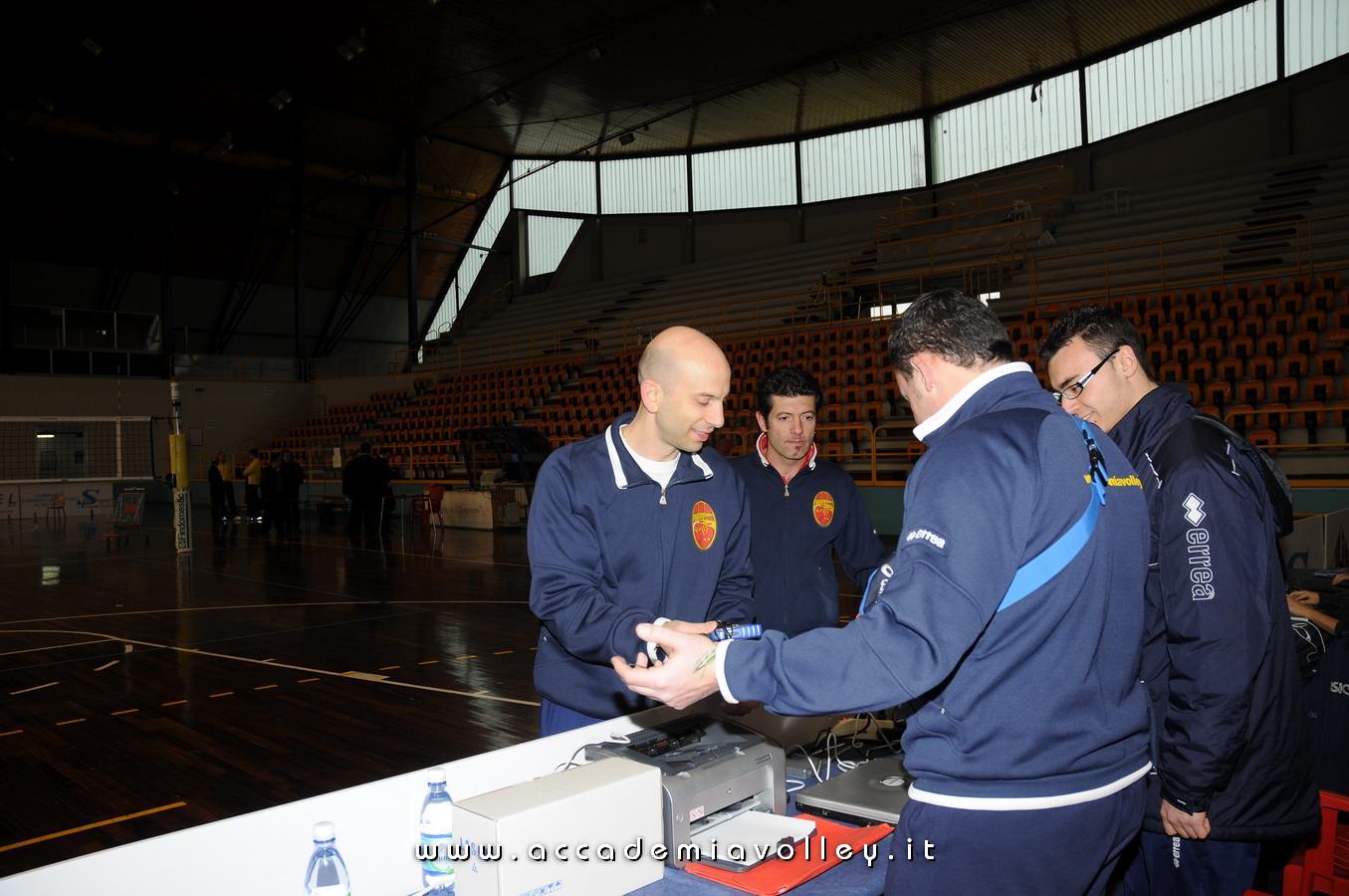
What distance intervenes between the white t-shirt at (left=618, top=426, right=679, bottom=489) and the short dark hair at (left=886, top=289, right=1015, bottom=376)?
3.55 ft

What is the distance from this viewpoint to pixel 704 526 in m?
2.77

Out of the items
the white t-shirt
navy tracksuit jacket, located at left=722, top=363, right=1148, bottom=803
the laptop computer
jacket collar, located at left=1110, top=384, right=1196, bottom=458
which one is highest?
jacket collar, located at left=1110, top=384, right=1196, bottom=458

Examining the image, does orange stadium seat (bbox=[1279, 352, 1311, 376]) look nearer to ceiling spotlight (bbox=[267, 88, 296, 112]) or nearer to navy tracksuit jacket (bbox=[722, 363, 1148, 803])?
navy tracksuit jacket (bbox=[722, 363, 1148, 803])

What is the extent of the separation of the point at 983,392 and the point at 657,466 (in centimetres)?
123

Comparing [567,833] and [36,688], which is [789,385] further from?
[36,688]

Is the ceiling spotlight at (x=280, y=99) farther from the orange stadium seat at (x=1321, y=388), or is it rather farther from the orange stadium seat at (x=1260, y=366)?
the orange stadium seat at (x=1321, y=388)

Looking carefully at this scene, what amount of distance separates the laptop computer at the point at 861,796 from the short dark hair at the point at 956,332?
923 mm

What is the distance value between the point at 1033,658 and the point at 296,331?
94.8 feet

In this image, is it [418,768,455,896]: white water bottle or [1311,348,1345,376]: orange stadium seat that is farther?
[1311,348,1345,376]: orange stadium seat

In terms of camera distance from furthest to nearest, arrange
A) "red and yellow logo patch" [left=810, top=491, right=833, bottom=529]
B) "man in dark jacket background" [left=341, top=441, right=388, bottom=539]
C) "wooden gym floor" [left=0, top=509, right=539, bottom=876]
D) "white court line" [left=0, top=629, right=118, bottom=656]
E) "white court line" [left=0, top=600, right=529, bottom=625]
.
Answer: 1. "man in dark jacket background" [left=341, top=441, right=388, bottom=539]
2. "white court line" [left=0, top=600, right=529, bottom=625]
3. "white court line" [left=0, top=629, right=118, bottom=656]
4. "wooden gym floor" [left=0, top=509, right=539, bottom=876]
5. "red and yellow logo patch" [left=810, top=491, right=833, bottom=529]

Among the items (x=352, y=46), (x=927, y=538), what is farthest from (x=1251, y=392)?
(x=352, y=46)

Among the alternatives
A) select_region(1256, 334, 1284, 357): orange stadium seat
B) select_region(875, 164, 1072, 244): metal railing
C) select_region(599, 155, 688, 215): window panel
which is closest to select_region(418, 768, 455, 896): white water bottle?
select_region(1256, 334, 1284, 357): orange stadium seat

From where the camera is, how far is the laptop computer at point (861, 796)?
6.44 ft

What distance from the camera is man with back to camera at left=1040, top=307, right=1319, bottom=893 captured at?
7.14 ft
